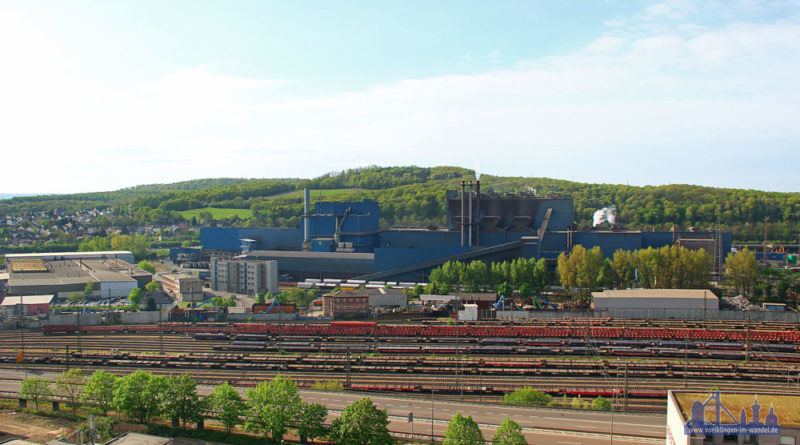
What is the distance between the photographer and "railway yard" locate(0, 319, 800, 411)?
28781 millimetres

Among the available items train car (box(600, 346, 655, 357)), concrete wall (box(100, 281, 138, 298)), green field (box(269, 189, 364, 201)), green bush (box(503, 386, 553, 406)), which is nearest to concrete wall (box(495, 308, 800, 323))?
train car (box(600, 346, 655, 357))

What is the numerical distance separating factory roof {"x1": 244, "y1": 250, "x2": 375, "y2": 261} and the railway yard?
1953 cm

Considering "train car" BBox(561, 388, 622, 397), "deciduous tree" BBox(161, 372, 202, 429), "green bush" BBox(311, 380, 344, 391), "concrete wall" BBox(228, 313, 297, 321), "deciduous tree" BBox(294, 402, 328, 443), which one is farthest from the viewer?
"concrete wall" BBox(228, 313, 297, 321)

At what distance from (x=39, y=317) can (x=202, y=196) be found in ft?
294

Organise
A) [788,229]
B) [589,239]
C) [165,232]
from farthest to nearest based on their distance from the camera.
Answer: [165,232] → [788,229] → [589,239]

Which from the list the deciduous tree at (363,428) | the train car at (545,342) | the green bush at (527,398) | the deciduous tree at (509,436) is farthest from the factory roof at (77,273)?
the deciduous tree at (509,436)

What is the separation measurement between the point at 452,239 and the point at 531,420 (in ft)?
122

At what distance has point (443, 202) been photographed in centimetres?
10088

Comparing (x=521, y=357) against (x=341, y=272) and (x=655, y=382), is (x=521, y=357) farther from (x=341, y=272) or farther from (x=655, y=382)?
(x=341, y=272)

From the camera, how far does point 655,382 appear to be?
28.8 metres

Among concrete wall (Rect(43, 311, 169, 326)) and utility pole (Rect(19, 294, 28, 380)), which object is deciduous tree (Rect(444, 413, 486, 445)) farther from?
concrete wall (Rect(43, 311, 169, 326))

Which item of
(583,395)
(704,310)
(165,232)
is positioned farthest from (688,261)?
(165,232)

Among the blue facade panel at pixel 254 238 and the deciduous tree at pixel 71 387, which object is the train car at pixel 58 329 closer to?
the deciduous tree at pixel 71 387

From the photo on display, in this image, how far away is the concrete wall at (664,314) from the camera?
41375mm
